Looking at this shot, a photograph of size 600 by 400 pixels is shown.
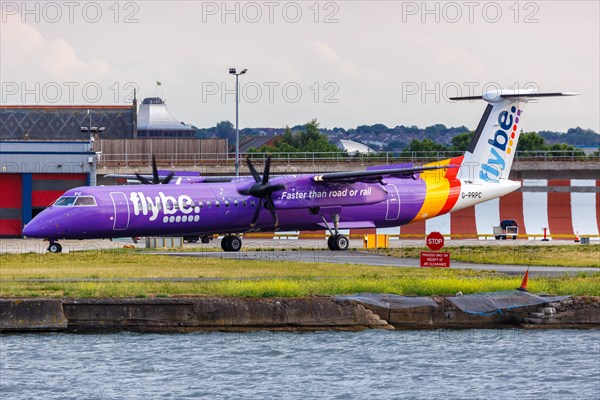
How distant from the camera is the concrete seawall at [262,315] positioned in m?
33.8

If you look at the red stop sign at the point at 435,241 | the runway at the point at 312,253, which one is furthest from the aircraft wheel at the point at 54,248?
the red stop sign at the point at 435,241

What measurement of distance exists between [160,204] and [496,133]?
66.5 feet

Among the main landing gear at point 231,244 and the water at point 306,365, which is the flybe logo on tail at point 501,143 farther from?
the water at point 306,365

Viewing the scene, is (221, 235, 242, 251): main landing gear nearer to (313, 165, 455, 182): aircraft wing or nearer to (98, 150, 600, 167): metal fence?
(313, 165, 455, 182): aircraft wing

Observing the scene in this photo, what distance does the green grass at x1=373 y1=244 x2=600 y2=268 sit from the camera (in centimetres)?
5066

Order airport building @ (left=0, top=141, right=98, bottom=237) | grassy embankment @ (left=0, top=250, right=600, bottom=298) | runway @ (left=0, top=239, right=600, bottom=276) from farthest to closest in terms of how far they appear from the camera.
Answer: airport building @ (left=0, top=141, right=98, bottom=237)
runway @ (left=0, top=239, right=600, bottom=276)
grassy embankment @ (left=0, top=250, right=600, bottom=298)

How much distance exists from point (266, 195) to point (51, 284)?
58.6ft

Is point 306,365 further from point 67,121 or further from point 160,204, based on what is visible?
point 67,121

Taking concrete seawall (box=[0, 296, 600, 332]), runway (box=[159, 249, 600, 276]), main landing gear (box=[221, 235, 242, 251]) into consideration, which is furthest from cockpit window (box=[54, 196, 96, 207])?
concrete seawall (box=[0, 296, 600, 332])

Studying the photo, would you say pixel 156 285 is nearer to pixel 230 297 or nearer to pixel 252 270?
pixel 230 297

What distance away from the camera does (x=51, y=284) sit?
37969 mm

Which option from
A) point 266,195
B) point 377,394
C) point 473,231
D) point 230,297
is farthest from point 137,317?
point 473,231

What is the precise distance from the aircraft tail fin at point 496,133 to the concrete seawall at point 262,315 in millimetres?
25995

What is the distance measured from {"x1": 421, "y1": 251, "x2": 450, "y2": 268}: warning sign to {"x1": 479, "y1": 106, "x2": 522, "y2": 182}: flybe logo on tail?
19.9 metres
